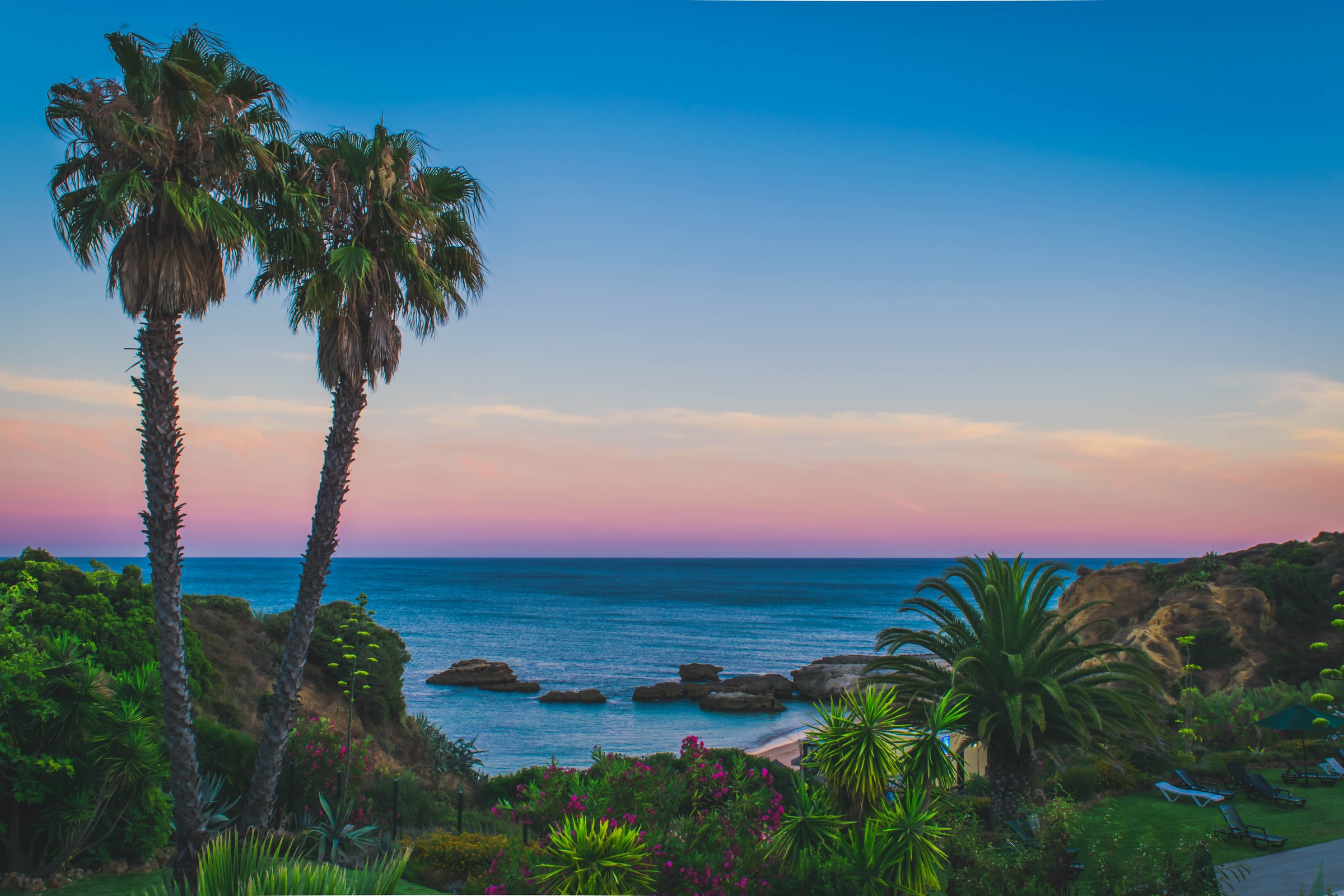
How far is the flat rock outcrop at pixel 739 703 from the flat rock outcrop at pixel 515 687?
12239 millimetres

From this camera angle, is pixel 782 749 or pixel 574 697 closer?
pixel 782 749

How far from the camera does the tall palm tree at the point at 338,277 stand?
1233 cm

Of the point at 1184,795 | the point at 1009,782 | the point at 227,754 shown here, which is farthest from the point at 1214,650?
the point at 227,754

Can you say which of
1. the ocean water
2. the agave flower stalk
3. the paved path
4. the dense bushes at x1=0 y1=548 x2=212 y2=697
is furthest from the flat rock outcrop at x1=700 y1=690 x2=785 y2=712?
the paved path

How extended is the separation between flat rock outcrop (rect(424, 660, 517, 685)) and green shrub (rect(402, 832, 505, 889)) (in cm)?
4186

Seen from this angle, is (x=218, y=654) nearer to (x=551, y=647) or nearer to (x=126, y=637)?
(x=126, y=637)

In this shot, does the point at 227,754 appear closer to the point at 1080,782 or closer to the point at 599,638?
the point at 1080,782

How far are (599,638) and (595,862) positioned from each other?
72.5m

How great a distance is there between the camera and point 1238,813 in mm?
13281

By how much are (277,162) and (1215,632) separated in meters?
38.8

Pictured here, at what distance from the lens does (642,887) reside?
27.3 ft

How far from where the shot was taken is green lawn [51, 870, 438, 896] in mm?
10734

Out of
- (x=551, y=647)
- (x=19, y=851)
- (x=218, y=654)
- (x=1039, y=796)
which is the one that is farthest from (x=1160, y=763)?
(x=551, y=647)

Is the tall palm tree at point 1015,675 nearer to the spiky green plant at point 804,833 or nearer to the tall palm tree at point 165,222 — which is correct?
the spiky green plant at point 804,833
